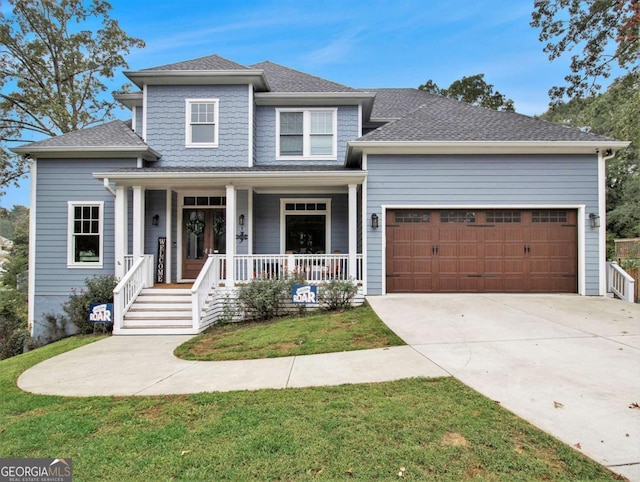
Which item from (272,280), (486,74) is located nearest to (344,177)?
(272,280)

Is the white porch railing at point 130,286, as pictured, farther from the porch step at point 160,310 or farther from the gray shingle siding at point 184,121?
the gray shingle siding at point 184,121

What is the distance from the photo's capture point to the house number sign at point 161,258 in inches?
386

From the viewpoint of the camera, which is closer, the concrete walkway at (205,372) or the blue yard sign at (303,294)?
the concrete walkway at (205,372)

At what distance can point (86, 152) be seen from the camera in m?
9.67

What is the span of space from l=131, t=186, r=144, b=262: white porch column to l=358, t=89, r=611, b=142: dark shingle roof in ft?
19.5

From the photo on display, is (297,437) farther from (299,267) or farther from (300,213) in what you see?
(300,213)

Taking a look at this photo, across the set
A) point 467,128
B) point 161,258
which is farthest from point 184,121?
point 467,128

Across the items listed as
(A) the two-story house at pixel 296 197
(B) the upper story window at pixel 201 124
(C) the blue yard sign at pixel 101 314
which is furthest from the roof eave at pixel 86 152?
(C) the blue yard sign at pixel 101 314

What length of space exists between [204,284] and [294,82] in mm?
7063

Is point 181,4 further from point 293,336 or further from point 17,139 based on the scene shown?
point 293,336

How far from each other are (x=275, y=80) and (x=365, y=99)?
316 centimetres

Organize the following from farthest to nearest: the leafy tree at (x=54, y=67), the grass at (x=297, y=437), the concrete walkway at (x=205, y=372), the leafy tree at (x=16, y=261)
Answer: the leafy tree at (x=16, y=261) → the leafy tree at (x=54, y=67) → the concrete walkway at (x=205, y=372) → the grass at (x=297, y=437)

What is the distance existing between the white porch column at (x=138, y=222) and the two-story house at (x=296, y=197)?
40mm

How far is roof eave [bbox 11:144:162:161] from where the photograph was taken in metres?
9.37
